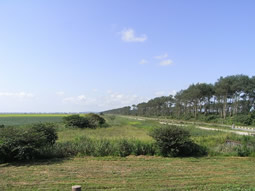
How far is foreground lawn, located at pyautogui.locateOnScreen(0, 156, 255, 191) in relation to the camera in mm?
5410

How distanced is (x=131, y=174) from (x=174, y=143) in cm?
377

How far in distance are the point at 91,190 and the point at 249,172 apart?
636cm

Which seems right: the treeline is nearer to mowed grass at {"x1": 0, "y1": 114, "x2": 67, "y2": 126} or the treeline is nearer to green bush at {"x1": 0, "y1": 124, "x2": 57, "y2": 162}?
green bush at {"x1": 0, "y1": 124, "x2": 57, "y2": 162}

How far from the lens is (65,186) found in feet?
17.5

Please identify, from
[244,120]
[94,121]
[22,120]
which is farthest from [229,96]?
[22,120]

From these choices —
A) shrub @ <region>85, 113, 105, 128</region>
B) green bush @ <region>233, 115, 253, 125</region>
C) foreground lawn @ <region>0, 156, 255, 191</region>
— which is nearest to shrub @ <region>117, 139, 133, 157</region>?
foreground lawn @ <region>0, 156, 255, 191</region>

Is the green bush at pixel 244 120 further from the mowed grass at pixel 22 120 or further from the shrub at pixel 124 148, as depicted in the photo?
the mowed grass at pixel 22 120

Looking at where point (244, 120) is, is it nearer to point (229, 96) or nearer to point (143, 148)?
point (229, 96)

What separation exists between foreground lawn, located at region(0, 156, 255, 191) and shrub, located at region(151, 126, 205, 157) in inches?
34.1

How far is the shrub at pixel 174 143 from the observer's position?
9461 mm

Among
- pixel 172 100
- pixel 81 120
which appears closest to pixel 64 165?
pixel 81 120

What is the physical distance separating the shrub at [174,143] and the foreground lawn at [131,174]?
34.1 inches

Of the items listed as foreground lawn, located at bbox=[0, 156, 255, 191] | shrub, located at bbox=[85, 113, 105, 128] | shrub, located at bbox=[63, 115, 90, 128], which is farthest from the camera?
shrub, located at bbox=[85, 113, 105, 128]

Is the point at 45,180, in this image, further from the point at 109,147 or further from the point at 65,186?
the point at 109,147
